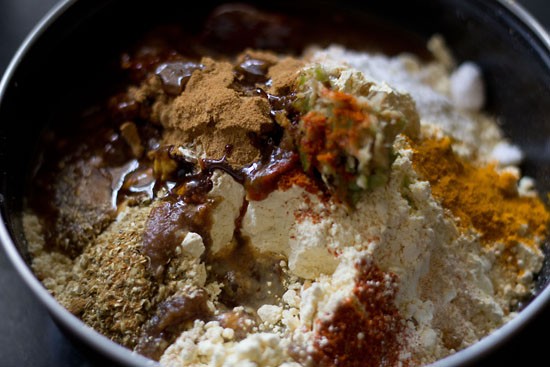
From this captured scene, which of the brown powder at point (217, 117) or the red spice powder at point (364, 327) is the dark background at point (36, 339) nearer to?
the red spice powder at point (364, 327)

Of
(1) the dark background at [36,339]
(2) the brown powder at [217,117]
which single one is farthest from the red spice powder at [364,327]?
(2) the brown powder at [217,117]

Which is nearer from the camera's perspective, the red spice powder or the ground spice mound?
the red spice powder

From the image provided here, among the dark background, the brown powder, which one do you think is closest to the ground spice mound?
the dark background

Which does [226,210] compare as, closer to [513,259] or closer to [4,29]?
[513,259]

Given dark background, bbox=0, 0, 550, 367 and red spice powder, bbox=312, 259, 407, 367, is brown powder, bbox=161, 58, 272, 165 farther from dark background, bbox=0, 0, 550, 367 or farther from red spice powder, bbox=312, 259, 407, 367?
dark background, bbox=0, 0, 550, 367

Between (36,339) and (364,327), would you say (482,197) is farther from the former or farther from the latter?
(36,339)

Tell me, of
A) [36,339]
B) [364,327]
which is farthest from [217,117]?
[36,339]
